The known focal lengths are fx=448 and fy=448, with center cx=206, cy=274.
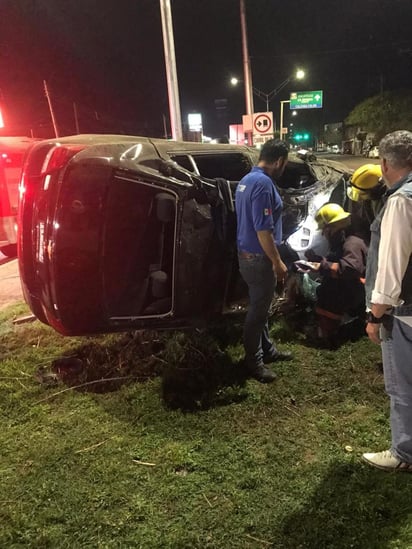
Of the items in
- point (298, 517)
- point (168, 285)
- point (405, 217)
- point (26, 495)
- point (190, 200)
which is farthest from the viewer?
point (168, 285)

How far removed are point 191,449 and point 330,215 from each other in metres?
2.44

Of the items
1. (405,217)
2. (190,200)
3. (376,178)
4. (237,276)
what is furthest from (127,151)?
(376,178)

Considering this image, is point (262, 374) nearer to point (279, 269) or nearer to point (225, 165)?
point (279, 269)

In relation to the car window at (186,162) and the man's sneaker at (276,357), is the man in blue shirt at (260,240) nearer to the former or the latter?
the man's sneaker at (276,357)

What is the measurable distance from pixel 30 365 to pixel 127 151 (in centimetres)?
213

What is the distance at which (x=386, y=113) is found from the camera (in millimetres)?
34531

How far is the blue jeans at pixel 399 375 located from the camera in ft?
7.55

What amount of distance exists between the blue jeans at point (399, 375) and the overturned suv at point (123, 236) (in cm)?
152

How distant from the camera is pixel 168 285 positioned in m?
3.72

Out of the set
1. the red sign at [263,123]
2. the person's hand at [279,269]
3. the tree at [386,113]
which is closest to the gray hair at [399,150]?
the person's hand at [279,269]

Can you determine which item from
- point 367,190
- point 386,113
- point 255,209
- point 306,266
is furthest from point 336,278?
point 386,113

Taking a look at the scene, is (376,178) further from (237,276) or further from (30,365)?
(30,365)

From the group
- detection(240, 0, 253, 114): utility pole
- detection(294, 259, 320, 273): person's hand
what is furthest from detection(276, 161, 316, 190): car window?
detection(240, 0, 253, 114): utility pole

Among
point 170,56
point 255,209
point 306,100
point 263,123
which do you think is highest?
point 306,100
